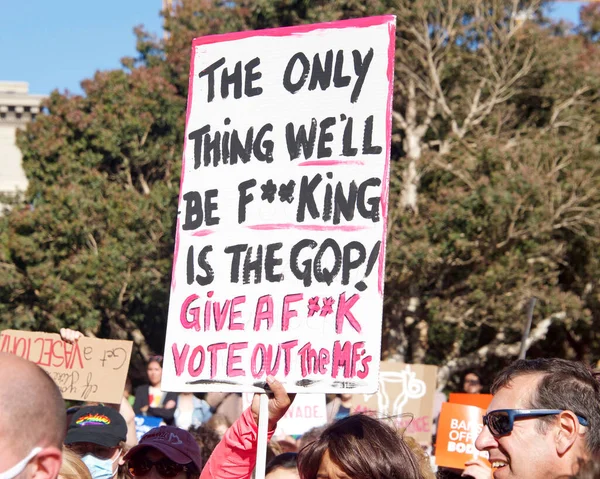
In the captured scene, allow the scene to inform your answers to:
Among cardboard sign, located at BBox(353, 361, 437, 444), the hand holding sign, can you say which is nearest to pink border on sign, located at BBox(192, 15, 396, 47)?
the hand holding sign

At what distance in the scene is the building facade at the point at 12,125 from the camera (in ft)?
97.6

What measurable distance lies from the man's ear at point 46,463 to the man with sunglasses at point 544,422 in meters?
1.26

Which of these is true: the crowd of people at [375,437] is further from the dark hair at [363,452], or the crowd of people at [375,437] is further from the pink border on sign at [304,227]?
the pink border on sign at [304,227]

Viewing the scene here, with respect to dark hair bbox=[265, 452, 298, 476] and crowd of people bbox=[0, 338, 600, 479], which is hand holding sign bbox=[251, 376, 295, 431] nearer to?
crowd of people bbox=[0, 338, 600, 479]

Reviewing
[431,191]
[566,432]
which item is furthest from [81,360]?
[431,191]

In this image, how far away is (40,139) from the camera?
22141 millimetres

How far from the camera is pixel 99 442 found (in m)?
4.22

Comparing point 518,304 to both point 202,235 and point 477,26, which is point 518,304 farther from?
point 202,235

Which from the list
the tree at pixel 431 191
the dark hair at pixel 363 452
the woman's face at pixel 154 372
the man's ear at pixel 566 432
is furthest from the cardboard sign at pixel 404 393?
the tree at pixel 431 191

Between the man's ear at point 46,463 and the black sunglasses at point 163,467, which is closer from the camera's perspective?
the man's ear at point 46,463

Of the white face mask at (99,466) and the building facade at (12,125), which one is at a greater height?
the building facade at (12,125)

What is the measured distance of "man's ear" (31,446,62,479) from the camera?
6.21ft

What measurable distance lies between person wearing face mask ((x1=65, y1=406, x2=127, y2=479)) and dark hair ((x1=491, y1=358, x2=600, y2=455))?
79.8 inches

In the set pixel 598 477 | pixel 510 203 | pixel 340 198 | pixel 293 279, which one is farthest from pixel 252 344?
pixel 510 203
